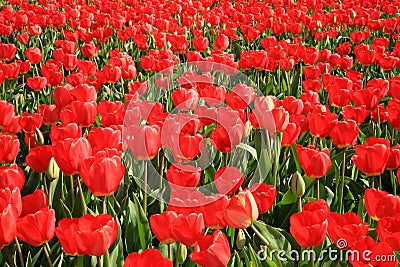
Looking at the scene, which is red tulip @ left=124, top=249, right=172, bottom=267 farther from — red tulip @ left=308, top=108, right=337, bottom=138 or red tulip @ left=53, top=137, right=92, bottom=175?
red tulip @ left=308, top=108, right=337, bottom=138

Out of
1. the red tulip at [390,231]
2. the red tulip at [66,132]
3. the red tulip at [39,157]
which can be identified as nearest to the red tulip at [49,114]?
the red tulip at [66,132]

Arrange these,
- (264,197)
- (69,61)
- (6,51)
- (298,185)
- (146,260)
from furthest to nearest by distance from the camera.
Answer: (6,51) → (69,61) → (298,185) → (264,197) → (146,260)

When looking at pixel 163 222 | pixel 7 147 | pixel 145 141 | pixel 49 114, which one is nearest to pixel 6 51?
pixel 49 114

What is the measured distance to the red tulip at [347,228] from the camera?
1.58 m

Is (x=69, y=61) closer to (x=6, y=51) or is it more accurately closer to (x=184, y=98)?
(x=6, y=51)

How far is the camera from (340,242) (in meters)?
1.61

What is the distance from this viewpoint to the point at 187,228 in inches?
63.2

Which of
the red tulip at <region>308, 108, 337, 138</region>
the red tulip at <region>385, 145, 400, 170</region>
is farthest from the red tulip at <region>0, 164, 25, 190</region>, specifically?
the red tulip at <region>385, 145, 400, 170</region>

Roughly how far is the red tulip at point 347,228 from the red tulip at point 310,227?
2 cm

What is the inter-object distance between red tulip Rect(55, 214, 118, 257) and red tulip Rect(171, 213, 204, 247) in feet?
0.59

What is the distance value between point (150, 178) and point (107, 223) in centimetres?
105

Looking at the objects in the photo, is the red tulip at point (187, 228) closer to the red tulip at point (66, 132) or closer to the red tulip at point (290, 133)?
the red tulip at point (66, 132)

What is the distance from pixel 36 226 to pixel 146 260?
0.44 metres

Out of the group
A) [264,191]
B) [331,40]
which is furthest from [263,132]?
[331,40]
